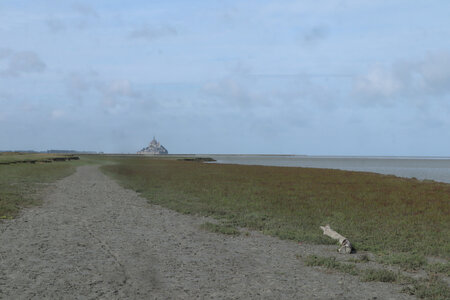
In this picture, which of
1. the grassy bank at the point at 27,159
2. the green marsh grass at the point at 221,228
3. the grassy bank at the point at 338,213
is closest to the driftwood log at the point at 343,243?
the grassy bank at the point at 338,213

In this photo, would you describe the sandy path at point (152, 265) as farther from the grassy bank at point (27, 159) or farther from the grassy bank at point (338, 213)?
the grassy bank at point (27, 159)

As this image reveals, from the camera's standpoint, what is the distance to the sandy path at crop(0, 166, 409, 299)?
8.70 metres

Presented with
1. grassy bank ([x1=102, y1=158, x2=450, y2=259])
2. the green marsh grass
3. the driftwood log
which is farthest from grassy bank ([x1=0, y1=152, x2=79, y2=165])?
the driftwood log

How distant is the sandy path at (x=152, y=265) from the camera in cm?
870

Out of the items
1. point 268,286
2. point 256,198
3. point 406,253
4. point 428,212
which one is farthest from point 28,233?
point 428,212

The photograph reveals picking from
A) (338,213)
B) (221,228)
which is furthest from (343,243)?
(338,213)

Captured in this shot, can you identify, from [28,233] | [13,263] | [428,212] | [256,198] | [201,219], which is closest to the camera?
[13,263]

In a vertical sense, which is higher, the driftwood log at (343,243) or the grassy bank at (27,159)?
the grassy bank at (27,159)

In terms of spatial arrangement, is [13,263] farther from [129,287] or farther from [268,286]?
[268,286]

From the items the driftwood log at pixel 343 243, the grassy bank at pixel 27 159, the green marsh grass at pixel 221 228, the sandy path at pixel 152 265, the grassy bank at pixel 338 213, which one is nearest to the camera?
the sandy path at pixel 152 265

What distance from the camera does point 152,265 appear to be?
→ 1076cm

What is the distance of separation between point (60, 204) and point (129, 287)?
16690 millimetres

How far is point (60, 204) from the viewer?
2370cm

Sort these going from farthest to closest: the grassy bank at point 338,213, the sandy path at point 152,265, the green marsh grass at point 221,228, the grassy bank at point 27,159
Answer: the grassy bank at point 27,159 < the green marsh grass at point 221,228 < the grassy bank at point 338,213 < the sandy path at point 152,265
